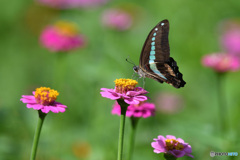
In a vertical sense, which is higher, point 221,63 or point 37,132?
point 221,63

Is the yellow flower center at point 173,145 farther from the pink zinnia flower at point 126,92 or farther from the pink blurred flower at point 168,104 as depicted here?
the pink blurred flower at point 168,104

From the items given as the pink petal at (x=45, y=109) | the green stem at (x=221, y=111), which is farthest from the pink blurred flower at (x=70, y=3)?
the pink petal at (x=45, y=109)

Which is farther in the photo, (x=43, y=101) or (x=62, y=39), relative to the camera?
(x=62, y=39)

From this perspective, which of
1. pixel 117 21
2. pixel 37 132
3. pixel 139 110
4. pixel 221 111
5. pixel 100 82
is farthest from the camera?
pixel 117 21

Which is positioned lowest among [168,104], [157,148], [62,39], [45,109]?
[157,148]

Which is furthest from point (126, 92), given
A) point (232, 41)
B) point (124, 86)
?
point (232, 41)

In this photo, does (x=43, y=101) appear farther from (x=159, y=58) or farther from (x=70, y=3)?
(x=70, y=3)

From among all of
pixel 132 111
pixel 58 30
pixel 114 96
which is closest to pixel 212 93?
pixel 58 30
